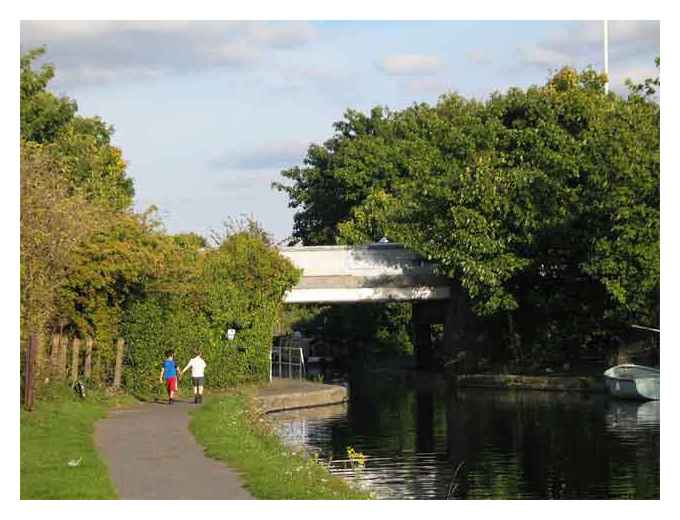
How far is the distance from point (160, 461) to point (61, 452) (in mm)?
1927

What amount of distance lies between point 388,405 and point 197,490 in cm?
2636

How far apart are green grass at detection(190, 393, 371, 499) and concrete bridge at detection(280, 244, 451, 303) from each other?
21268 mm

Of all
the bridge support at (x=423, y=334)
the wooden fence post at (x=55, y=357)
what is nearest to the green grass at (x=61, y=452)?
the wooden fence post at (x=55, y=357)

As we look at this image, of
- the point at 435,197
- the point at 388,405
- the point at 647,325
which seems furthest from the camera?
the point at 435,197

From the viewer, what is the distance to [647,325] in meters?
47.8

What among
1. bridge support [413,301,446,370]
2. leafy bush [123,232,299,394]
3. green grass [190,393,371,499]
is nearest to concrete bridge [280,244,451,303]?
leafy bush [123,232,299,394]

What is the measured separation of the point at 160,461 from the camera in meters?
22.0

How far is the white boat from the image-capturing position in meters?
42.3

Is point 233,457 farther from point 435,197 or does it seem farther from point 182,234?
point 435,197

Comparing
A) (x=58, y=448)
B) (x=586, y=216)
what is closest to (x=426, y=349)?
(x=586, y=216)

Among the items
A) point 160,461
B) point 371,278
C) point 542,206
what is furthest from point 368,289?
point 160,461

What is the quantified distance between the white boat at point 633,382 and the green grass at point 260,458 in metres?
15.5
